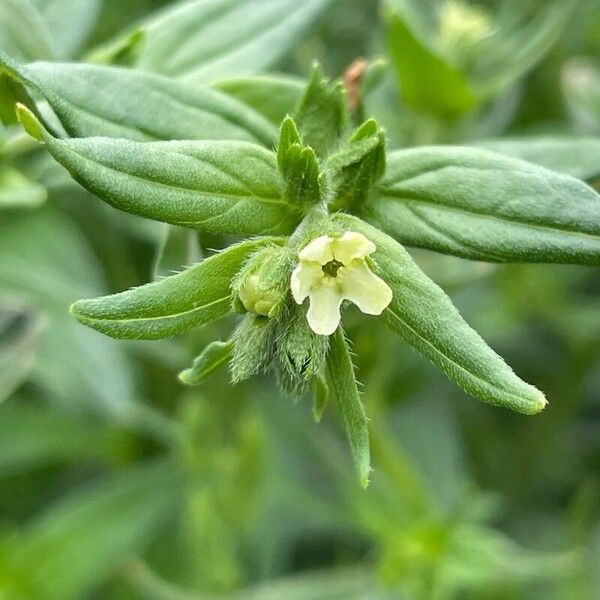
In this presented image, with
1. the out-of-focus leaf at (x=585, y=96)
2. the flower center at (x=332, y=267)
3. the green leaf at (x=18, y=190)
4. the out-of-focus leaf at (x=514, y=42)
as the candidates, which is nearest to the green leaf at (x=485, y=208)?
the flower center at (x=332, y=267)

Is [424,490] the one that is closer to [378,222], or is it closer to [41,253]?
[41,253]

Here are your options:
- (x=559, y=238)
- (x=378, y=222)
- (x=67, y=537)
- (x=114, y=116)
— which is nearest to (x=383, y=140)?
(x=378, y=222)

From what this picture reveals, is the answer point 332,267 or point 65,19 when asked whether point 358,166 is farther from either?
point 65,19

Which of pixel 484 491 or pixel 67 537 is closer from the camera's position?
pixel 67 537

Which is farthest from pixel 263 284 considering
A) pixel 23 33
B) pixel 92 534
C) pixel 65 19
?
pixel 92 534

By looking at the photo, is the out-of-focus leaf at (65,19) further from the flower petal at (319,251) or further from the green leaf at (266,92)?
the flower petal at (319,251)

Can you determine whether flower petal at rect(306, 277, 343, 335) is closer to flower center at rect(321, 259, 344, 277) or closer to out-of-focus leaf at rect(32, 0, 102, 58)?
flower center at rect(321, 259, 344, 277)
